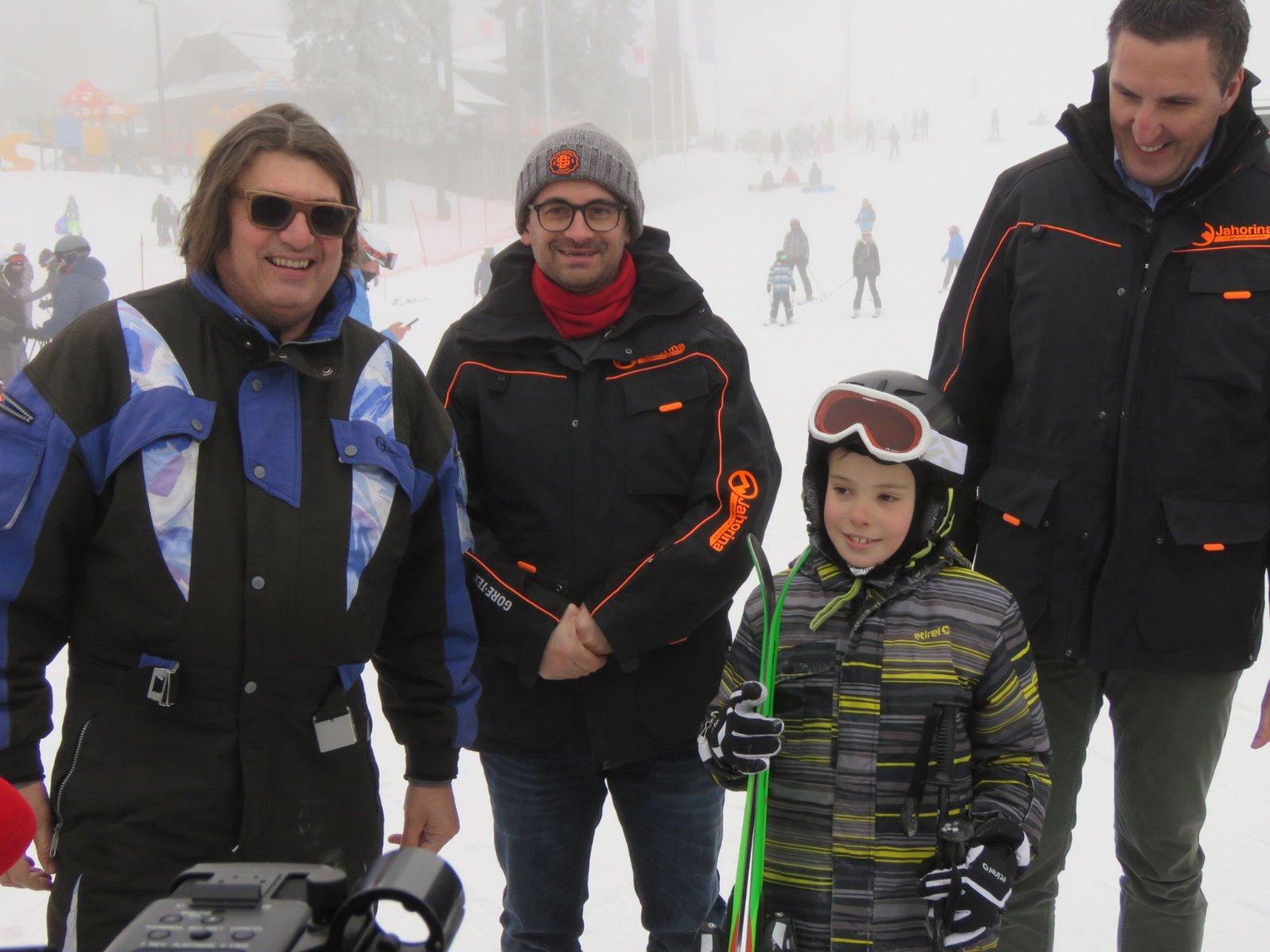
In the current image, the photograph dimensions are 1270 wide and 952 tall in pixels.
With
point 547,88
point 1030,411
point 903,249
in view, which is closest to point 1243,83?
point 1030,411

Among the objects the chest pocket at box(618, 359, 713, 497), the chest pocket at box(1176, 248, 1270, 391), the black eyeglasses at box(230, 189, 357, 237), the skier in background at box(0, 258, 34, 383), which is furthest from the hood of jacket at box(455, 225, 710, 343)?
the skier in background at box(0, 258, 34, 383)

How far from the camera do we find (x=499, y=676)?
223 centimetres

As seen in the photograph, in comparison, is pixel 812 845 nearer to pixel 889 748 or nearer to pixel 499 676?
pixel 889 748

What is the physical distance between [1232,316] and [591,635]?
130 cm

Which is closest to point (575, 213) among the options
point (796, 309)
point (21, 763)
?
point (21, 763)

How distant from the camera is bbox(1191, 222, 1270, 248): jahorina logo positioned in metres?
2.03

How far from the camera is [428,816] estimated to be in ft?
6.30

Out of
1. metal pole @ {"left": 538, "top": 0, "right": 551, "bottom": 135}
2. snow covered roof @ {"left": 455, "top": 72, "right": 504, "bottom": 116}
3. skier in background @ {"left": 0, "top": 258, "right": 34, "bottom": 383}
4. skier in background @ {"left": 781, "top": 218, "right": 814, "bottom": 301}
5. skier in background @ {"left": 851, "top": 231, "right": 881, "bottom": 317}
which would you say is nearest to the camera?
skier in background @ {"left": 0, "top": 258, "right": 34, "bottom": 383}

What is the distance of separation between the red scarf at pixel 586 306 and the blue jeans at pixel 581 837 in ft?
2.80

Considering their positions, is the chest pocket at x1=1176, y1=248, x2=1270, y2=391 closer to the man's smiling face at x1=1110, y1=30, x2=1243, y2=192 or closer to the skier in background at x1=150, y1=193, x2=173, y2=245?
the man's smiling face at x1=1110, y1=30, x2=1243, y2=192

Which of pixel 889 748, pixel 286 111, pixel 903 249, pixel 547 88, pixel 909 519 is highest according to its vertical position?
pixel 547 88

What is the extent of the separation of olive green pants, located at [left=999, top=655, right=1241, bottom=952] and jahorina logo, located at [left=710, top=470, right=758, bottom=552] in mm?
669

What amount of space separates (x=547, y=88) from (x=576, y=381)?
35587 mm

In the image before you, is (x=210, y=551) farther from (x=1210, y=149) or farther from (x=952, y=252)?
(x=952, y=252)
